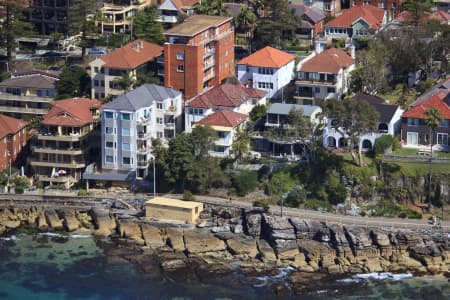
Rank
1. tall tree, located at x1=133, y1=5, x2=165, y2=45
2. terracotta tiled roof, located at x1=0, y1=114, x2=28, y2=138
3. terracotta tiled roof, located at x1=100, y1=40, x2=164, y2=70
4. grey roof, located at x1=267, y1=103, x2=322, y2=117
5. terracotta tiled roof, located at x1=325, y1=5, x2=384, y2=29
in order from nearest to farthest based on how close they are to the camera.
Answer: grey roof, located at x1=267, y1=103, x2=322, y2=117
terracotta tiled roof, located at x1=0, y1=114, x2=28, y2=138
terracotta tiled roof, located at x1=100, y1=40, x2=164, y2=70
tall tree, located at x1=133, y1=5, x2=165, y2=45
terracotta tiled roof, located at x1=325, y1=5, x2=384, y2=29

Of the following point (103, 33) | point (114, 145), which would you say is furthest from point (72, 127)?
point (103, 33)

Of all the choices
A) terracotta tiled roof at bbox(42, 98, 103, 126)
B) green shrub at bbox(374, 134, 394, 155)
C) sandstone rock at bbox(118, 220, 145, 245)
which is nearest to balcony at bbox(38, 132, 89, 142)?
terracotta tiled roof at bbox(42, 98, 103, 126)

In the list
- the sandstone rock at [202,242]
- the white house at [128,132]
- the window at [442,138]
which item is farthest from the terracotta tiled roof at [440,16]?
the sandstone rock at [202,242]

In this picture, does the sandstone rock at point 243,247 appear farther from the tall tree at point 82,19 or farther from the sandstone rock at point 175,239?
the tall tree at point 82,19

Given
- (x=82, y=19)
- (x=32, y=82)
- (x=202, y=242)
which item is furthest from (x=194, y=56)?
(x=202, y=242)

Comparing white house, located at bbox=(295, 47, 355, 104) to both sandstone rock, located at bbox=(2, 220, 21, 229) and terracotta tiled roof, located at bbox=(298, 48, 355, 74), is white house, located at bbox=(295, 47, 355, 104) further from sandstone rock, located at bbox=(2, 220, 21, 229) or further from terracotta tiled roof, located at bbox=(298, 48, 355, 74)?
sandstone rock, located at bbox=(2, 220, 21, 229)
